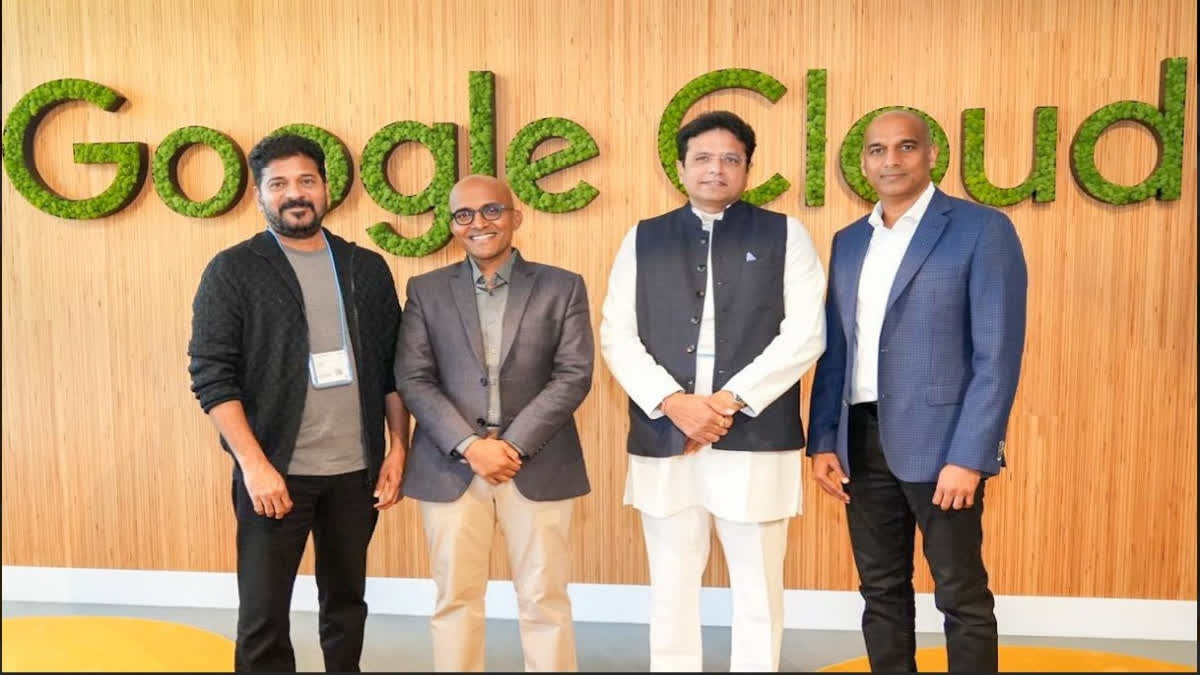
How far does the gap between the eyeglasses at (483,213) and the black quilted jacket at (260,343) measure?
0.37 meters

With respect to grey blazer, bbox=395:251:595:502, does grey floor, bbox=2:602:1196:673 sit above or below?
below

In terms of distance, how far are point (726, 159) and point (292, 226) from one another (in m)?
1.22

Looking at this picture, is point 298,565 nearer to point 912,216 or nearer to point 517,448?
point 517,448

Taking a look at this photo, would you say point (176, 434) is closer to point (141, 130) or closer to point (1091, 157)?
point (141, 130)

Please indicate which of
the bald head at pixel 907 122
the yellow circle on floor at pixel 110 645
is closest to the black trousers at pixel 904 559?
the bald head at pixel 907 122

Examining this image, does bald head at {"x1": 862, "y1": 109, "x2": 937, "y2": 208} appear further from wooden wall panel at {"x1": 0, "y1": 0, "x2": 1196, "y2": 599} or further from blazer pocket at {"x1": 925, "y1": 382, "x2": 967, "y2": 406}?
wooden wall panel at {"x1": 0, "y1": 0, "x2": 1196, "y2": 599}

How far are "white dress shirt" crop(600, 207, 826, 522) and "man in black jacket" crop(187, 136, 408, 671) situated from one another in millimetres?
718

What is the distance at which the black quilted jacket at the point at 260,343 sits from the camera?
2.26 meters

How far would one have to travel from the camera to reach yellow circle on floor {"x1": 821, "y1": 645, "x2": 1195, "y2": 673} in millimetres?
2971

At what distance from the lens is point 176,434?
370 centimetres

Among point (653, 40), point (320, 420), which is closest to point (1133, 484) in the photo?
point (653, 40)

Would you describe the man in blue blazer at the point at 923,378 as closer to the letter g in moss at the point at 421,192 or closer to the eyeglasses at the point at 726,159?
the eyeglasses at the point at 726,159

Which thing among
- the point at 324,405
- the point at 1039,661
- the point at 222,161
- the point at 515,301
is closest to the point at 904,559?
the point at 1039,661

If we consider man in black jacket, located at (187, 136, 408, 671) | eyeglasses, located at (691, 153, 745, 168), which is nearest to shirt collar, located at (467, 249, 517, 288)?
man in black jacket, located at (187, 136, 408, 671)
